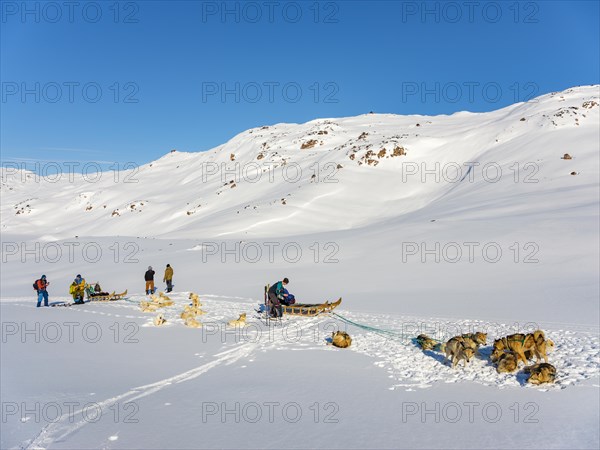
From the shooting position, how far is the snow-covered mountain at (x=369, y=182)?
38.5 meters

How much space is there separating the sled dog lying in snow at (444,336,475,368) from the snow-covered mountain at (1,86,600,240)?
853 inches

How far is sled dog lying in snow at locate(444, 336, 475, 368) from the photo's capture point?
9633 mm

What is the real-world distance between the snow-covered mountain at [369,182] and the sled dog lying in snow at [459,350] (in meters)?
21.7

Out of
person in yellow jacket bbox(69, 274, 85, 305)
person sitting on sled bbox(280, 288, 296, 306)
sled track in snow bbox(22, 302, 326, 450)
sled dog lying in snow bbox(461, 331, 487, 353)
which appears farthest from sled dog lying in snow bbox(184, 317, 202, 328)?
sled dog lying in snow bbox(461, 331, 487, 353)

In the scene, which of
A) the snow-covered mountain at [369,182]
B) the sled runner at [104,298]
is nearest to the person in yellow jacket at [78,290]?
the sled runner at [104,298]

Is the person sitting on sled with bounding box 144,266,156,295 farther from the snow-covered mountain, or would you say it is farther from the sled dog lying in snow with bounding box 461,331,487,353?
the snow-covered mountain

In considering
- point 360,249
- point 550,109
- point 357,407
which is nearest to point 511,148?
point 550,109

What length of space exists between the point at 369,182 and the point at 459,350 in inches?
1944

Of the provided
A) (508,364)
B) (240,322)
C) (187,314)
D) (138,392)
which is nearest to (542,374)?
(508,364)

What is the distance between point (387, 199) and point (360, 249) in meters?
25.9

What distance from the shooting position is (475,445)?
6.40m

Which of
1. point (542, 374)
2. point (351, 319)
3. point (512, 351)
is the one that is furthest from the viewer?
point (351, 319)

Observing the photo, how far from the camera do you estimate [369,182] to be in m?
57.8

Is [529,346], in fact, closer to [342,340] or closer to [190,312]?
[342,340]
